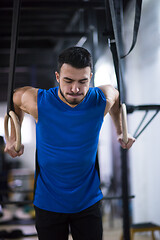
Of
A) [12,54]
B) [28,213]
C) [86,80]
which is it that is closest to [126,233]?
[86,80]

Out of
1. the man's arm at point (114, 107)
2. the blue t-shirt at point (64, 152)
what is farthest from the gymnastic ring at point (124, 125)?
the blue t-shirt at point (64, 152)

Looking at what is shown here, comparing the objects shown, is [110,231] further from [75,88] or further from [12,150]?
[75,88]

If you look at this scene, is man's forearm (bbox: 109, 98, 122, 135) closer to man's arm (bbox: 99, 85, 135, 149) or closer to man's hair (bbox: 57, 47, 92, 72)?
man's arm (bbox: 99, 85, 135, 149)

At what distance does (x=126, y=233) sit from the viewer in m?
2.58

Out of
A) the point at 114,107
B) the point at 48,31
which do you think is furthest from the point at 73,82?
the point at 48,31

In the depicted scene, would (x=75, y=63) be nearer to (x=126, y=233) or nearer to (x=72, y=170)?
(x=72, y=170)

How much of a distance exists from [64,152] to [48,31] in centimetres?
304

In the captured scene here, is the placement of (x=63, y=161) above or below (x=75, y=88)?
below

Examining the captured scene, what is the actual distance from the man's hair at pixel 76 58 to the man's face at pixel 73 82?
2 centimetres

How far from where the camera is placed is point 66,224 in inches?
65.8

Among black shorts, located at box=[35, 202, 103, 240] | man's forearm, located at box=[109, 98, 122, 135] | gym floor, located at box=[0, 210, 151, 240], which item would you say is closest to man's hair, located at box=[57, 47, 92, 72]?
man's forearm, located at box=[109, 98, 122, 135]

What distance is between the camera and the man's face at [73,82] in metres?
1.49

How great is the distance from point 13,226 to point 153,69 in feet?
10.2

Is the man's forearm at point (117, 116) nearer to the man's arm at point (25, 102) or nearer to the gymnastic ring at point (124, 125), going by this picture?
the gymnastic ring at point (124, 125)
